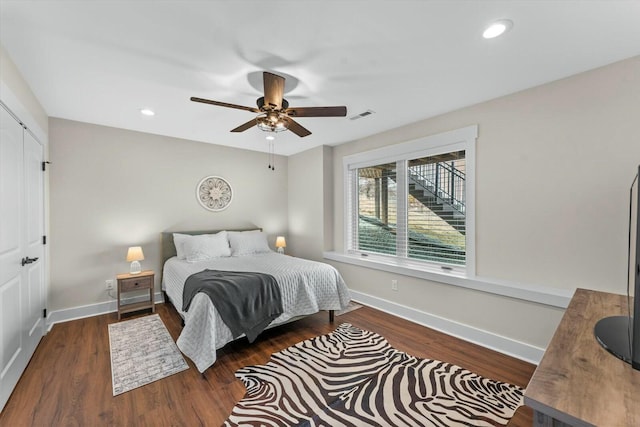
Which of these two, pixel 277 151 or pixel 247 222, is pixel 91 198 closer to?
pixel 247 222

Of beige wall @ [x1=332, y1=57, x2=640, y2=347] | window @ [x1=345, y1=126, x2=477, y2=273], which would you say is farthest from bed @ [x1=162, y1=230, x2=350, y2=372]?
beige wall @ [x1=332, y1=57, x2=640, y2=347]

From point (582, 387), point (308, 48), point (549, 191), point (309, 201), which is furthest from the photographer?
point (309, 201)

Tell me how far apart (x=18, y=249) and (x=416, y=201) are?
12.9 feet

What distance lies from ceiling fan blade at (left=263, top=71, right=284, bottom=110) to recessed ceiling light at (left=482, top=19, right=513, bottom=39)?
1.43 meters

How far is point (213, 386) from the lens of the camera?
2.15 m

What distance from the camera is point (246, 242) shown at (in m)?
4.31

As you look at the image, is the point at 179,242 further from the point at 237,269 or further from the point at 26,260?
the point at 26,260

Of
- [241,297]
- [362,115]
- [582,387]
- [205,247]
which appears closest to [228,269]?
[241,297]

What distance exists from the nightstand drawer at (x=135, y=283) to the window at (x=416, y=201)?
2.85 meters

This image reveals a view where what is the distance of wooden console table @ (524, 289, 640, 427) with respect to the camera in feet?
2.27

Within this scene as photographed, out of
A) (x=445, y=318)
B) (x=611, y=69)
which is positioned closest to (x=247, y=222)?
(x=445, y=318)

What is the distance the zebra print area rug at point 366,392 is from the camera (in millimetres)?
1828

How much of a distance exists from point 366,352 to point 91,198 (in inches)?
152

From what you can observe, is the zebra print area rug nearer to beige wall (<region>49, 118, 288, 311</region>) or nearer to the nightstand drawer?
the nightstand drawer
